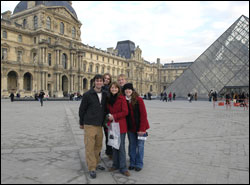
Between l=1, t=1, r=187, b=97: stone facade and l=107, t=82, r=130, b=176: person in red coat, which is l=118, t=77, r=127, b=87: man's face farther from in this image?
l=1, t=1, r=187, b=97: stone facade

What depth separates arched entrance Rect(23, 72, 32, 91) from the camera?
3791cm

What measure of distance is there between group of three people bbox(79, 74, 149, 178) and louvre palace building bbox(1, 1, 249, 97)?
89.3 feet

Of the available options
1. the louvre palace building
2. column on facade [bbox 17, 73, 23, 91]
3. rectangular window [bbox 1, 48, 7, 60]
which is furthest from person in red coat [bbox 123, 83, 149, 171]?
rectangular window [bbox 1, 48, 7, 60]

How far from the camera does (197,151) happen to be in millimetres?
4520

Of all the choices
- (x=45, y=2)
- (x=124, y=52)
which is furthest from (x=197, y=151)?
(x=124, y=52)

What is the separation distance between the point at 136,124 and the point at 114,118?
485 millimetres

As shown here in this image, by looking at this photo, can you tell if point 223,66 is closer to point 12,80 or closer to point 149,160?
point 149,160

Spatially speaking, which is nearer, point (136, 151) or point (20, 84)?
point (136, 151)

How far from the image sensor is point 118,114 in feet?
11.0

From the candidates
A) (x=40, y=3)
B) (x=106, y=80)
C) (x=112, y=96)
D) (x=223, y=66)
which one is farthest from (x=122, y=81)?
(x=40, y=3)

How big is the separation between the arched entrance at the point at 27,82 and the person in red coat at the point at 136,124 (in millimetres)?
38443

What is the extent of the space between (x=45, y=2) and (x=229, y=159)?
146 feet

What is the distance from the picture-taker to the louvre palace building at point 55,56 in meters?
29.0

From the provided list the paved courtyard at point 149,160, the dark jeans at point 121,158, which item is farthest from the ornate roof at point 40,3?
the dark jeans at point 121,158
